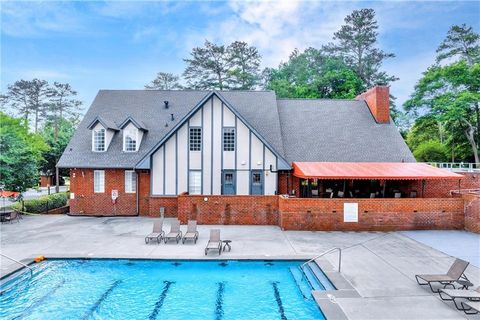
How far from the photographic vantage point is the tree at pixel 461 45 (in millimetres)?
43500

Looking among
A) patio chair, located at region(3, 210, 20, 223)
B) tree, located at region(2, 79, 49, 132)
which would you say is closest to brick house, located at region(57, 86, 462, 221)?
patio chair, located at region(3, 210, 20, 223)

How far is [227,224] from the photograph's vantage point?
69.2 feet

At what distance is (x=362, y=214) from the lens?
19.4m

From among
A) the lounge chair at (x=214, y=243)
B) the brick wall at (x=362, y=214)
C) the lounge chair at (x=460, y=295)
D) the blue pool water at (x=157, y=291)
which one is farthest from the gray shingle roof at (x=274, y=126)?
the lounge chair at (x=460, y=295)

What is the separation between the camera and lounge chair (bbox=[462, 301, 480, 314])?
848 centimetres

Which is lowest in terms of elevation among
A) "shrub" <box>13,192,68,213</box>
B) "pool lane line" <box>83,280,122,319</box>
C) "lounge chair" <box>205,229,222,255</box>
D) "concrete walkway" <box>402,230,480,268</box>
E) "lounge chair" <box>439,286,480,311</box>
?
"pool lane line" <box>83,280,122,319</box>

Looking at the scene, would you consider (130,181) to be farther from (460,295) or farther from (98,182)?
(460,295)

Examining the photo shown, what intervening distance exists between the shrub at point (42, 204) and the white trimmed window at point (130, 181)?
816 cm

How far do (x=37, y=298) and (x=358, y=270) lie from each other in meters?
12.3

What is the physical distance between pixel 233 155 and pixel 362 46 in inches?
1689

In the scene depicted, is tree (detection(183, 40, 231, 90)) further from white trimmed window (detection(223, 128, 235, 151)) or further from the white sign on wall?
the white sign on wall

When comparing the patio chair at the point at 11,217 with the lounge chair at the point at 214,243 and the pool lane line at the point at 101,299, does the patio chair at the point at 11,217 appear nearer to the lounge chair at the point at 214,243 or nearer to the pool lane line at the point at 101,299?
the pool lane line at the point at 101,299

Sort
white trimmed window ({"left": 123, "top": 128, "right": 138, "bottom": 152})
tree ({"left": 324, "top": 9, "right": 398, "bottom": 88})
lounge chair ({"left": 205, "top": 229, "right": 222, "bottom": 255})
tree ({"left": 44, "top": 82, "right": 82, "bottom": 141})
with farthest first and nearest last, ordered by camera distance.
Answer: tree ({"left": 44, "top": 82, "right": 82, "bottom": 141})
tree ({"left": 324, "top": 9, "right": 398, "bottom": 88})
white trimmed window ({"left": 123, "top": 128, "right": 138, "bottom": 152})
lounge chair ({"left": 205, "top": 229, "right": 222, "bottom": 255})

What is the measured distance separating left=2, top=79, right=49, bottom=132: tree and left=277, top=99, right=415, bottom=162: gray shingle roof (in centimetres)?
6377
